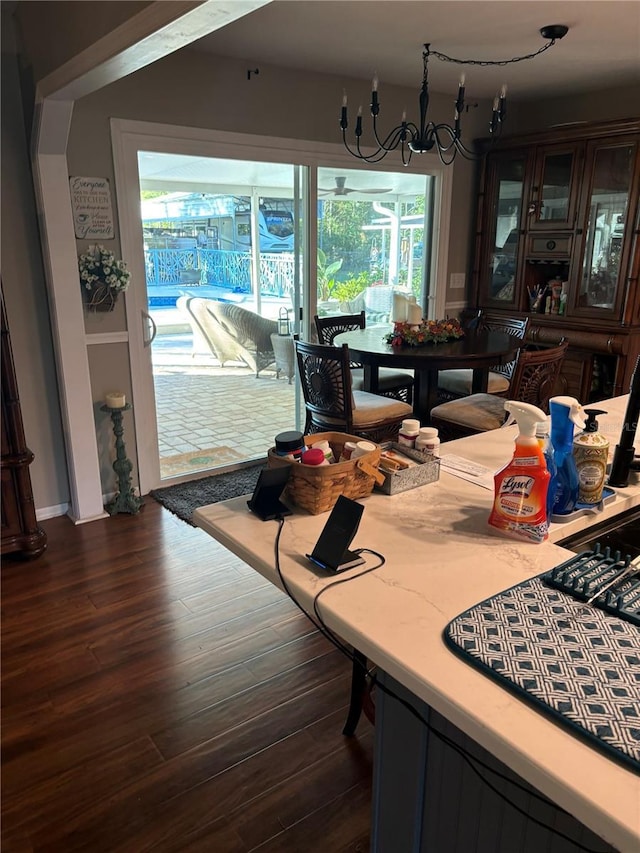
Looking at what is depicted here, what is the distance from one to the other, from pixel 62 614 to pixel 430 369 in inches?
83.3

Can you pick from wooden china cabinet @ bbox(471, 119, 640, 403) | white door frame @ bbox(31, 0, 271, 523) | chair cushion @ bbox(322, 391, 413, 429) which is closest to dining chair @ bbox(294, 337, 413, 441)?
chair cushion @ bbox(322, 391, 413, 429)

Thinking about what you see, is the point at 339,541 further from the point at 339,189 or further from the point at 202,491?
the point at 339,189

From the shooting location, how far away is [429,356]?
3.22 meters

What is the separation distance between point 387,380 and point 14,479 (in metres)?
2.22

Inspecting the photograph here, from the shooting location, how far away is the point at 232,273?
405cm

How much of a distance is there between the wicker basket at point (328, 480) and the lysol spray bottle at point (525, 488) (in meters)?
0.30

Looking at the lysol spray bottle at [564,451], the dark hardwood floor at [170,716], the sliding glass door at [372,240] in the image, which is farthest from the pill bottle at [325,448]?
the sliding glass door at [372,240]

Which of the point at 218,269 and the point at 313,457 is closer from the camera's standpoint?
the point at 313,457

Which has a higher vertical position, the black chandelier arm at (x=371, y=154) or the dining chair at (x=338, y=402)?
the black chandelier arm at (x=371, y=154)

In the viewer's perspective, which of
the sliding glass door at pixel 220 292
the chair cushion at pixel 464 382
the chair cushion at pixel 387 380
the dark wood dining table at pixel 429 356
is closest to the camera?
the dark wood dining table at pixel 429 356

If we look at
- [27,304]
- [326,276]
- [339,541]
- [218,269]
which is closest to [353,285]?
[326,276]

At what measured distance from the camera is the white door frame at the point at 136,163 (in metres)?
3.27

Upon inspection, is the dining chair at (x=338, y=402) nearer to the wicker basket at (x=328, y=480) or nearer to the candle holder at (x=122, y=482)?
the candle holder at (x=122, y=482)

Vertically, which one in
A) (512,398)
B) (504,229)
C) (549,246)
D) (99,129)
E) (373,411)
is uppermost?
(99,129)
